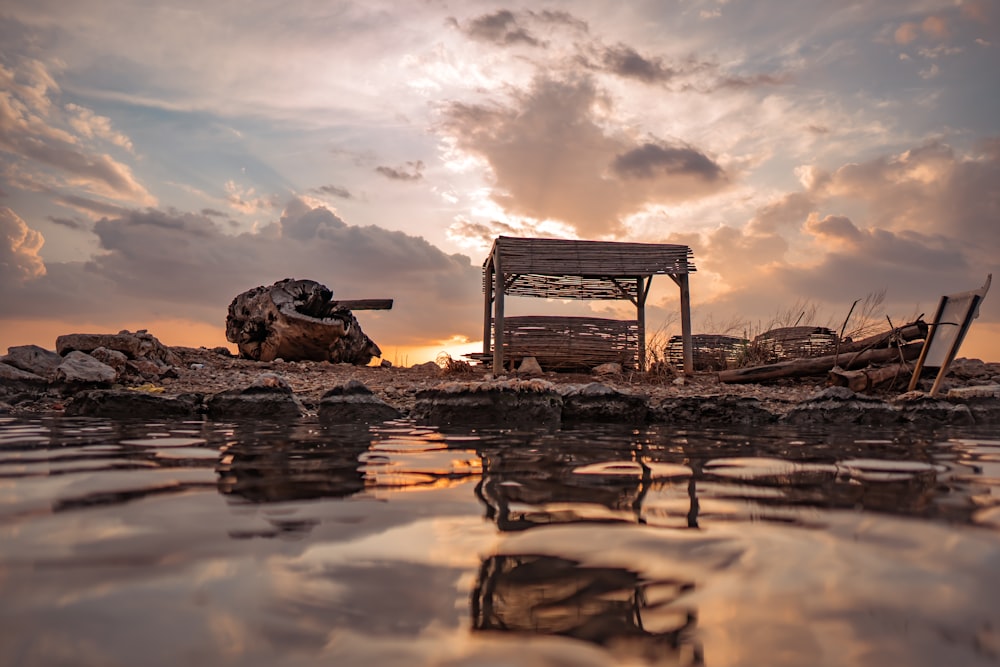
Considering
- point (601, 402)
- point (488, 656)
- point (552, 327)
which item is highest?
point (552, 327)

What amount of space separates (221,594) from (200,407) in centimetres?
531

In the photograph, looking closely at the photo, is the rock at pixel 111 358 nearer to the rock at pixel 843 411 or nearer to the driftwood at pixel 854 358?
the rock at pixel 843 411

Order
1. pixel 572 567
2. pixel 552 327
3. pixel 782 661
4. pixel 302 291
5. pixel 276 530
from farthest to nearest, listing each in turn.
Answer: pixel 552 327 < pixel 302 291 < pixel 276 530 < pixel 572 567 < pixel 782 661

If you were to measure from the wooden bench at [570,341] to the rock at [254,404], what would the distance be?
8941 mm

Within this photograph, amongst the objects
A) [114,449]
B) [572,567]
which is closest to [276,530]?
[572,567]

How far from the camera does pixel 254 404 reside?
572 cm

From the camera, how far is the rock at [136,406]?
5.64 m

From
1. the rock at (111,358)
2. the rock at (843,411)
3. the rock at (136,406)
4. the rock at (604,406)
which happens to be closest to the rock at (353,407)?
the rock at (136,406)

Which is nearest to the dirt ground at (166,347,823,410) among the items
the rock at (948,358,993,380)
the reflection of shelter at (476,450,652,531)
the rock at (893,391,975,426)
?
the rock at (893,391,975,426)

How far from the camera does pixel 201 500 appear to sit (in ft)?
6.34

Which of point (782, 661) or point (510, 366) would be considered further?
point (510, 366)

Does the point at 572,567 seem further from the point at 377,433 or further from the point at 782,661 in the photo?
the point at 377,433

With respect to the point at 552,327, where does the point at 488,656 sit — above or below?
below

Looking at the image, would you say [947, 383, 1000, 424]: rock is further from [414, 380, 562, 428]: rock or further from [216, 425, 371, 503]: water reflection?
[216, 425, 371, 503]: water reflection
